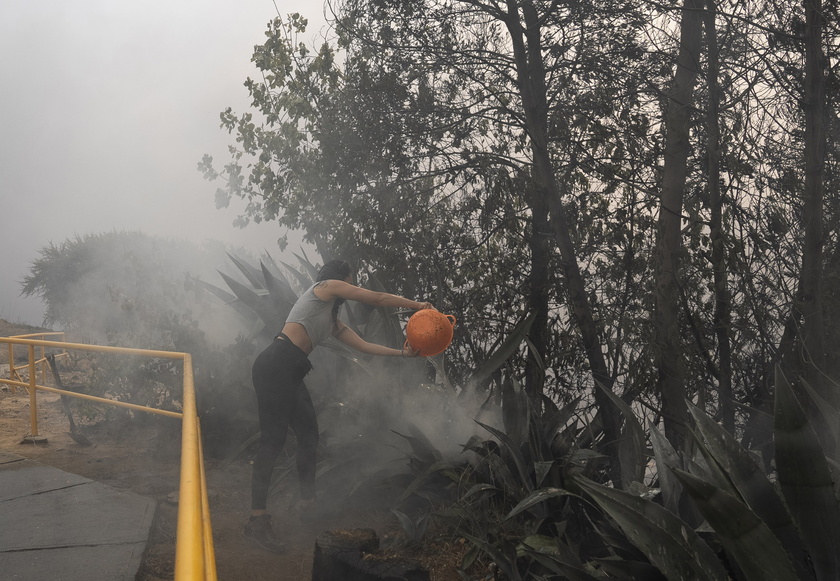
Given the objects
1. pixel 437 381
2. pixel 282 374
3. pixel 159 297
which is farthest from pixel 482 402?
pixel 159 297

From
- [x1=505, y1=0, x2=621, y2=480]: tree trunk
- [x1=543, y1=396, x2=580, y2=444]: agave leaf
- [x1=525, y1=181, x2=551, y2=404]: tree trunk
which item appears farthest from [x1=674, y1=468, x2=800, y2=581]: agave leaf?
[x1=525, y1=181, x2=551, y2=404]: tree trunk

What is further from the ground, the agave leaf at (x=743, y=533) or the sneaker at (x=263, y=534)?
the agave leaf at (x=743, y=533)

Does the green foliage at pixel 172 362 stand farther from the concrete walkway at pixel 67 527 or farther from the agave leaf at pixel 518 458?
the agave leaf at pixel 518 458

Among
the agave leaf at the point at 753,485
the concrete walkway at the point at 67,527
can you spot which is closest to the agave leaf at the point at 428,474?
the concrete walkway at the point at 67,527

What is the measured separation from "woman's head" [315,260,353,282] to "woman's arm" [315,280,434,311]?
0.26 ft

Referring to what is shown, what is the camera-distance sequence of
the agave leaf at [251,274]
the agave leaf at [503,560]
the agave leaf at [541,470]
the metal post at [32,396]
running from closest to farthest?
the agave leaf at [503,560], the agave leaf at [541,470], the metal post at [32,396], the agave leaf at [251,274]

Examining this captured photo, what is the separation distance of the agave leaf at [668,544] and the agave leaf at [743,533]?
7.5 inches

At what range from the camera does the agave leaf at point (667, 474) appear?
11.1ft

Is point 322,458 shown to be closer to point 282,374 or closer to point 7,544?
point 282,374

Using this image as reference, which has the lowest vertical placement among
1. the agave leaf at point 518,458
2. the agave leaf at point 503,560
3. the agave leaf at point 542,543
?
the agave leaf at point 503,560

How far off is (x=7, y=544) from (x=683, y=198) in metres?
5.79

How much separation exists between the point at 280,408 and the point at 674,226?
3.69 metres

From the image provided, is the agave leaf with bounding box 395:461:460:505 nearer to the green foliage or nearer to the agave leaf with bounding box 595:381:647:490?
the agave leaf with bounding box 595:381:647:490

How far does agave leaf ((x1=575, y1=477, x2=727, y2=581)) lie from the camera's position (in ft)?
8.14
